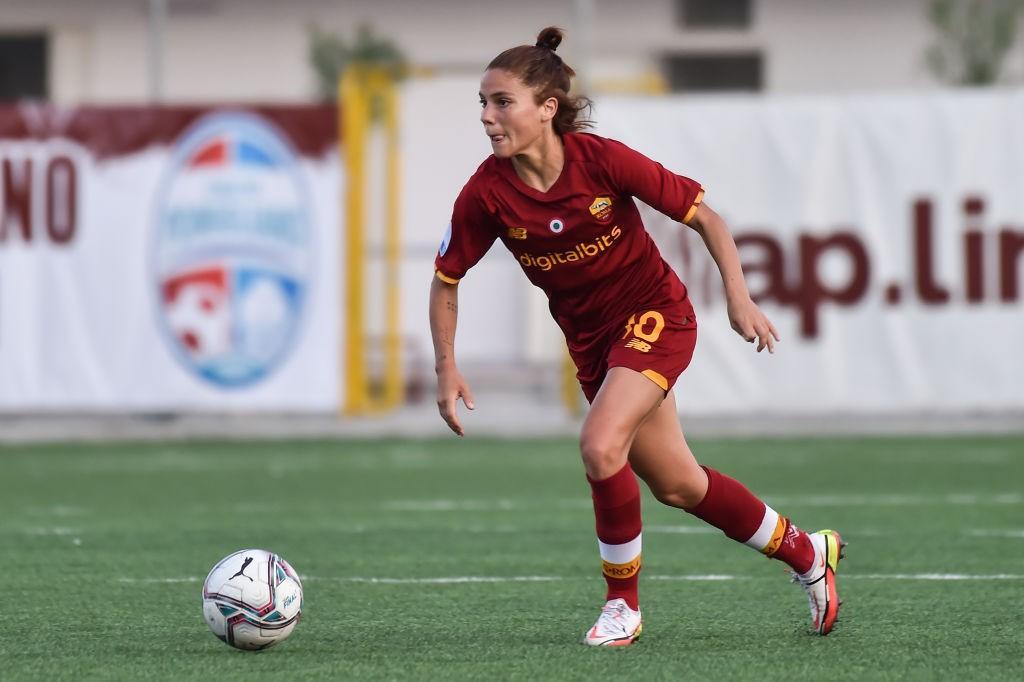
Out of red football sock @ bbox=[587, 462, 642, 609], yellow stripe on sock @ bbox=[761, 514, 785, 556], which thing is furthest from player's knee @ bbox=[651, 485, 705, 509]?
yellow stripe on sock @ bbox=[761, 514, 785, 556]

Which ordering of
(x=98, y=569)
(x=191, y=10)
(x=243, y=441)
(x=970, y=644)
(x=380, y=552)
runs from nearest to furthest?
(x=970, y=644)
(x=98, y=569)
(x=380, y=552)
(x=243, y=441)
(x=191, y=10)

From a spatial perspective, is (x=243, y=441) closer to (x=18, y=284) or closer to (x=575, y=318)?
(x=18, y=284)

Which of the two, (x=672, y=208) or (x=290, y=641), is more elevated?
(x=672, y=208)

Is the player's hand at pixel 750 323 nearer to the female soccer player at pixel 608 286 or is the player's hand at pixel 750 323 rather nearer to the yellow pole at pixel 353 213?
the female soccer player at pixel 608 286

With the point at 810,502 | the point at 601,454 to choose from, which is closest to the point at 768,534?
the point at 601,454

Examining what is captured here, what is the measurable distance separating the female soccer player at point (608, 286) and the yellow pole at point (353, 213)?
7620 millimetres

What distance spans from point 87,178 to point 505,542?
21.8ft

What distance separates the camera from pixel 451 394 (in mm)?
5422

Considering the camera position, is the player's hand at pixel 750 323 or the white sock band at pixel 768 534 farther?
the white sock band at pixel 768 534

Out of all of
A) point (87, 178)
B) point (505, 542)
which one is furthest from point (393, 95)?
point (505, 542)

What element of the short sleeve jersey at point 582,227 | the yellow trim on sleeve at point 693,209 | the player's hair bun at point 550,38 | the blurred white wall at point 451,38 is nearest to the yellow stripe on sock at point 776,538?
the short sleeve jersey at point 582,227

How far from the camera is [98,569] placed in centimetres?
706

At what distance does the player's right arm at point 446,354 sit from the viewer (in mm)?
5402

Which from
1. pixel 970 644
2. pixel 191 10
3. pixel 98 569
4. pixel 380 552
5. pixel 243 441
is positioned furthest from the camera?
pixel 191 10
